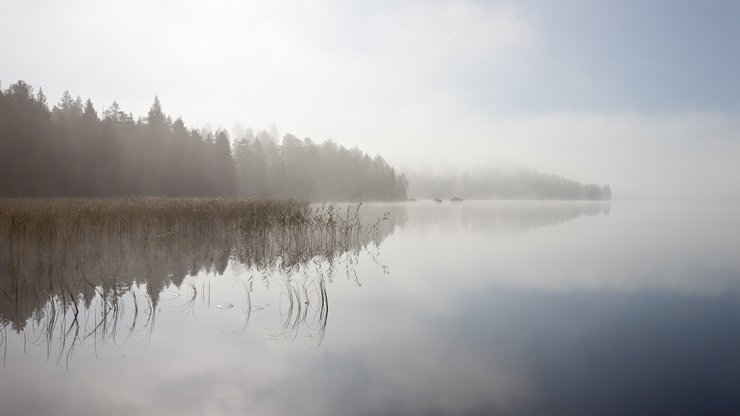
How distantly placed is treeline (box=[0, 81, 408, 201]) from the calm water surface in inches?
1695

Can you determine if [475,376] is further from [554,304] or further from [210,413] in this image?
[554,304]

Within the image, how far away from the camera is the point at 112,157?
51219mm

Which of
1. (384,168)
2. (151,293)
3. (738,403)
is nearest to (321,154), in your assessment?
(384,168)

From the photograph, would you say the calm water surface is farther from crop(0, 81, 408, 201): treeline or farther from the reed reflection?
crop(0, 81, 408, 201): treeline

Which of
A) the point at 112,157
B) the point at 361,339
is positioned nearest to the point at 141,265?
the point at 361,339

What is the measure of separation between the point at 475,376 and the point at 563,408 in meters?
1.16

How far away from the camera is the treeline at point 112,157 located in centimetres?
4612

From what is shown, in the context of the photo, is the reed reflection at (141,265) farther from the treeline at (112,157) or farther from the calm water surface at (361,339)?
the treeline at (112,157)

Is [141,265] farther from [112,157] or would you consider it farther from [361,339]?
[112,157]

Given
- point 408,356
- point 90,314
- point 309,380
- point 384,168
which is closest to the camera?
point 309,380

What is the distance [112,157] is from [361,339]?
55.5 m

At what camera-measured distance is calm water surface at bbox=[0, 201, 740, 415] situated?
4949mm

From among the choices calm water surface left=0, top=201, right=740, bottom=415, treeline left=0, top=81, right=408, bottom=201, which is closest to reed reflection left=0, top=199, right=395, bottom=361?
calm water surface left=0, top=201, right=740, bottom=415

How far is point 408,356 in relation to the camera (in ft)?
20.7
